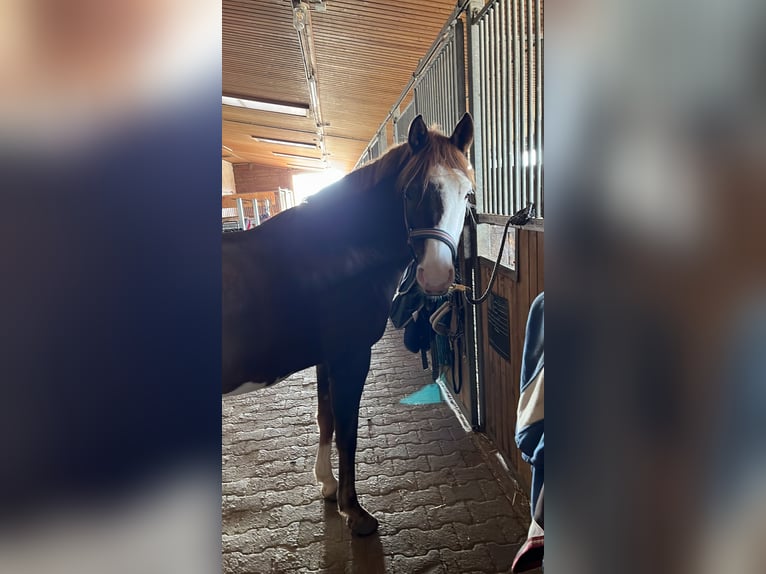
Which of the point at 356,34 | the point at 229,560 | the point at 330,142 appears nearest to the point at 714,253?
the point at 229,560

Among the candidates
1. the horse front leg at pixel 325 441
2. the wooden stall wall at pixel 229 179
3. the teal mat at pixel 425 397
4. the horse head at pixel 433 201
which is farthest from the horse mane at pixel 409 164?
the wooden stall wall at pixel 229 179

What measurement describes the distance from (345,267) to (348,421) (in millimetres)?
691

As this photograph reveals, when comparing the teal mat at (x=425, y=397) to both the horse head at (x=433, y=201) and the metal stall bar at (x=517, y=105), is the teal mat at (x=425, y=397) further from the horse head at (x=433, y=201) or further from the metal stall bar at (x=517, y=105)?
the metal stall bar at (x=517, y=105)

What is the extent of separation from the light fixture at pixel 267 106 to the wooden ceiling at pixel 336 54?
14cm

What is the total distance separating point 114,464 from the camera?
1.07 ft

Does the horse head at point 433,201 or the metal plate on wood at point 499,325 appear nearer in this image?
the horse head at point 433,201

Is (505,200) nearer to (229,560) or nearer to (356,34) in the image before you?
(229,560)

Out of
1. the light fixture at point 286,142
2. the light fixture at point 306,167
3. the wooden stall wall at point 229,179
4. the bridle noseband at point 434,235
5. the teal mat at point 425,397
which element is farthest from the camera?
the light fixture at point 306,167

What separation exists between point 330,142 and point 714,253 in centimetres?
1020

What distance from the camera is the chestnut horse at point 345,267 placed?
155 centimetres

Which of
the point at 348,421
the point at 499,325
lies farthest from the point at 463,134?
the point at 348,421

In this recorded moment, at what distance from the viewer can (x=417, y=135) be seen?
1716 millimetres

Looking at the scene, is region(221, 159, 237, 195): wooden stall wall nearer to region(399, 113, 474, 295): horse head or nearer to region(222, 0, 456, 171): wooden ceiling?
region(222, 0, 456, 171): wooden ceiling

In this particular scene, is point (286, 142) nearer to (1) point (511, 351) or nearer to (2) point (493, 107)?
(2) point (493, 107)
